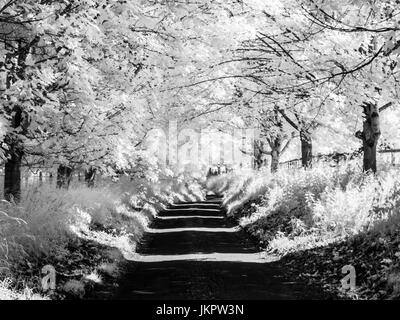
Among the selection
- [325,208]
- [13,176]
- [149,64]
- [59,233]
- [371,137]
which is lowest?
[59,233]

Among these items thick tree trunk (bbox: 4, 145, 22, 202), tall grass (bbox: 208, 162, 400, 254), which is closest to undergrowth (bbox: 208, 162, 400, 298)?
tall grass (bbox: 208, 162, 400, 254)

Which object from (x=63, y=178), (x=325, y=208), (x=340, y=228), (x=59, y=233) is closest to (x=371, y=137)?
(x=325, y=208)

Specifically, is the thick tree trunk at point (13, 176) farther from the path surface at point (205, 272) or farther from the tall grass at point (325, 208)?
the tall grass at point (325, 208)

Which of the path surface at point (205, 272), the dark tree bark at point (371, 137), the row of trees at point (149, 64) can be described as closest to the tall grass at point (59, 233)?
the path surface at point (205, 272)

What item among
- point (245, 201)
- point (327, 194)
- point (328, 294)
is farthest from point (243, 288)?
point (245, 201)

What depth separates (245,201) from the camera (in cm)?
2412

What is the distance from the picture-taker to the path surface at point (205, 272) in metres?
8.73

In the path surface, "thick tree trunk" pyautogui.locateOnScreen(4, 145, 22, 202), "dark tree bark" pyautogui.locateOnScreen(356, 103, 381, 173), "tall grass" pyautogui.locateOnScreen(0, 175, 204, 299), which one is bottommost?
the path surface

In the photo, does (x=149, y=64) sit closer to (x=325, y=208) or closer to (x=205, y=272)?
(x=205, y=272)

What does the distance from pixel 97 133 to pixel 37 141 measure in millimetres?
1256

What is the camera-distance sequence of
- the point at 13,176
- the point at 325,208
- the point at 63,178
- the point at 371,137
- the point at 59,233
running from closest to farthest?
the point at 59,233, the point at 13,176, the point at 325,208, the point at 371,137, the point at 63,178

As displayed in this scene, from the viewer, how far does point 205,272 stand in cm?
1064

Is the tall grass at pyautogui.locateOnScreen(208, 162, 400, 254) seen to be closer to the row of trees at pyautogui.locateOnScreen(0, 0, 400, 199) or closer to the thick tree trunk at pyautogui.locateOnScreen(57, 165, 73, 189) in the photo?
the row of trees at pyautogui.locateOnScreen(0, 0, 400, 199)

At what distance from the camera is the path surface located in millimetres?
8727
